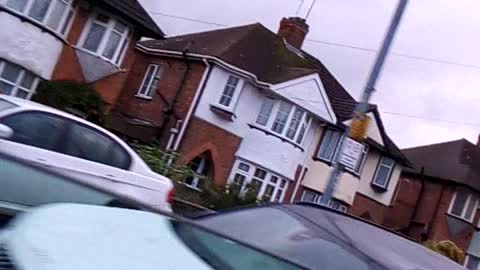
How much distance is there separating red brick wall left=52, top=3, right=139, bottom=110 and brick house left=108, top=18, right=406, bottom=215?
2.49 metres

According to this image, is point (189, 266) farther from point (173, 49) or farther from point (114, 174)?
point (173, 49)

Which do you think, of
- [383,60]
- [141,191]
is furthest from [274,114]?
[141,191]

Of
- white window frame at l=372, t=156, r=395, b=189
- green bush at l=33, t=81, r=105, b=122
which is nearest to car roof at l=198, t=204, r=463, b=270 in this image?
green bush at l=33, t=81, r=105, b=122

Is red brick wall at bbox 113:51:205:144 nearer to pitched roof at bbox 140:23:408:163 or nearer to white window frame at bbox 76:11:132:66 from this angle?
pitched roof at bbox 140:23:408:163

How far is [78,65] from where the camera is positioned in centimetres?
2472

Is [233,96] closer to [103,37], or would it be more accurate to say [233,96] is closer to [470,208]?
[103,37]

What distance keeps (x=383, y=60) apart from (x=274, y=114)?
729 inches

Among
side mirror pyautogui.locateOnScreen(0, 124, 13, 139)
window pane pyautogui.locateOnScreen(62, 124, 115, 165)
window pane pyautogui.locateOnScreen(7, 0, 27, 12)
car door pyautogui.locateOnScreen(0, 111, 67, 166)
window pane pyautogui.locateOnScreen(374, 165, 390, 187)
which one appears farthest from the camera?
window pane pyautogui.locateOnScreen(374, 165, 390, 187)

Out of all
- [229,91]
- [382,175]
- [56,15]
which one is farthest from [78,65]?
[382,175]

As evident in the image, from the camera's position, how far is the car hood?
2707 millimetres

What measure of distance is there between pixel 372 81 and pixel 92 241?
10.5 m

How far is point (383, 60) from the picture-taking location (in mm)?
13258

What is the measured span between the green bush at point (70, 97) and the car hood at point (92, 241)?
779 inches

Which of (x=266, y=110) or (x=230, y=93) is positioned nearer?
(x=230, y=93)
